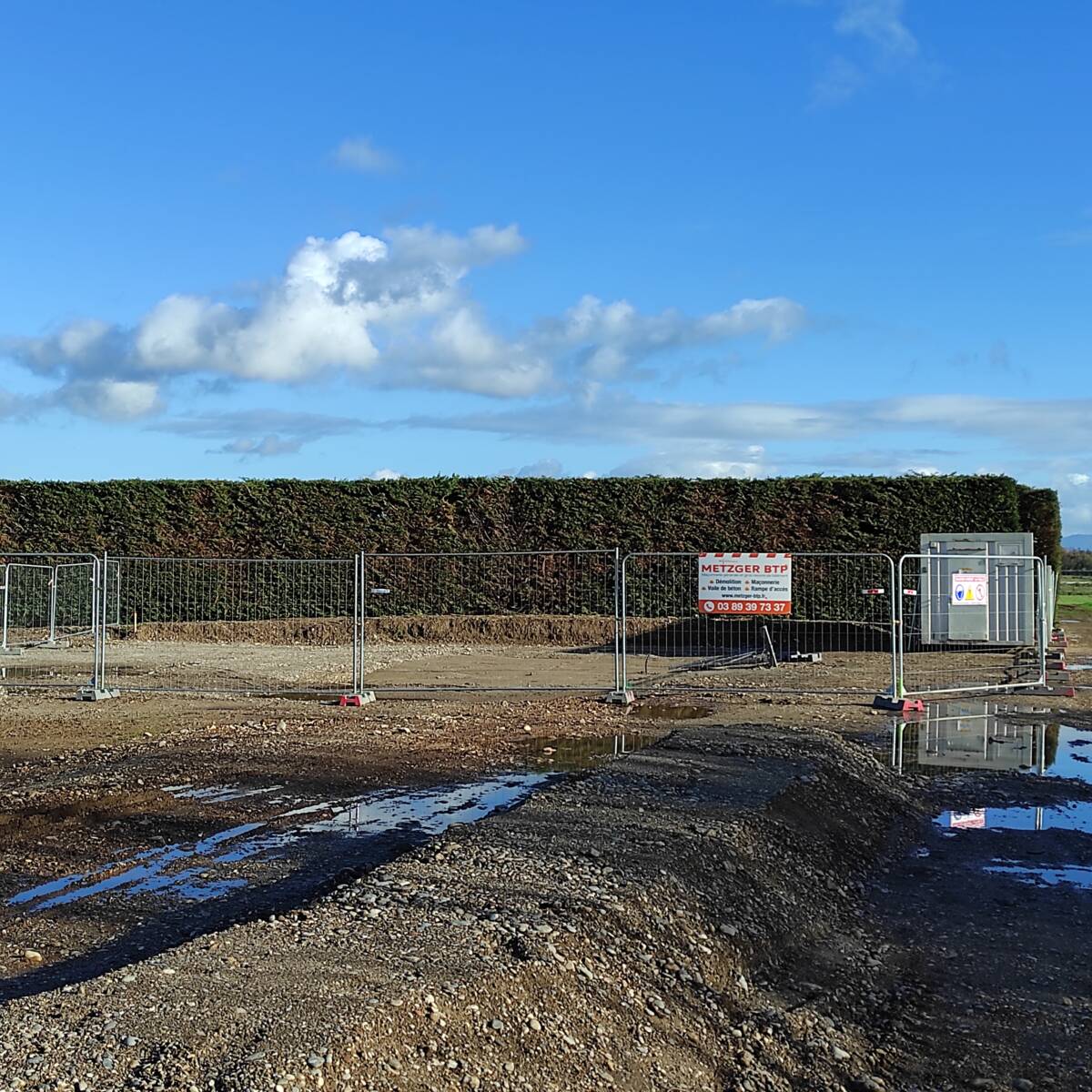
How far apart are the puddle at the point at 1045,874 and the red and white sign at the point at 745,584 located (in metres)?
8.16

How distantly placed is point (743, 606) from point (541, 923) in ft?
36.5

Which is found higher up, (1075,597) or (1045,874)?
(1075,597)

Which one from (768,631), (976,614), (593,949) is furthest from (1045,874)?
(768,631)

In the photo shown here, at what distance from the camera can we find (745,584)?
16172 millimetres

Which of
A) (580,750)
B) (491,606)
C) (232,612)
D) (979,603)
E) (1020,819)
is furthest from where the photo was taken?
(491,606)

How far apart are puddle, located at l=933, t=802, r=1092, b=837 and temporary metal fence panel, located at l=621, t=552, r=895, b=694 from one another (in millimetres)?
8524

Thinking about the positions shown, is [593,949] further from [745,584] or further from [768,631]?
[768,631]

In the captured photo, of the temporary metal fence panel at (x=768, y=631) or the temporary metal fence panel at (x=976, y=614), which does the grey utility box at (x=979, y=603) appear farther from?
the temporary metal fence panel at (x=768, y=631)

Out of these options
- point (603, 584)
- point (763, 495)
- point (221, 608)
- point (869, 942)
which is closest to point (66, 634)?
point (221, 608)

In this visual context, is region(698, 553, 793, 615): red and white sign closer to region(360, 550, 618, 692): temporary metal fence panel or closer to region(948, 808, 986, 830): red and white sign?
region(948, 808, 986, 830): red and white sign

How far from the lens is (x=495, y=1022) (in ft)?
14.6

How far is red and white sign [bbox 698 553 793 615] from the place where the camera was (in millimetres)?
16078

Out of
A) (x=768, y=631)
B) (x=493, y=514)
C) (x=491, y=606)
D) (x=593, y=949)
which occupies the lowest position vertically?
(x=593, y=949)

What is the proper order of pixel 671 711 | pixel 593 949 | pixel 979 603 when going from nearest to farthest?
pixel 593 949 < pixel 671 711 < pixel 979 603
